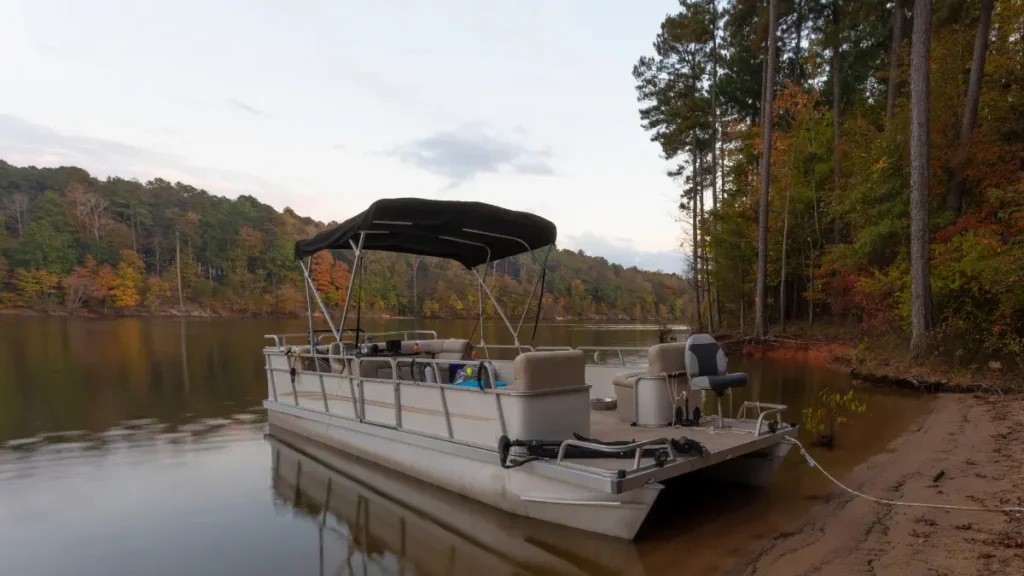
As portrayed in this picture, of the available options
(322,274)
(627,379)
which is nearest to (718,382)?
(627,379)

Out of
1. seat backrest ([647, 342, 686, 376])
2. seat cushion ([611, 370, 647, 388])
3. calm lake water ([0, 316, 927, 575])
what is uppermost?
seat backrest ([647, 342, 686, 376])

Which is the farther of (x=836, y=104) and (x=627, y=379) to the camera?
(x=836, y=104)

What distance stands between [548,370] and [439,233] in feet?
10.1

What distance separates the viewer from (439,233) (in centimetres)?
722

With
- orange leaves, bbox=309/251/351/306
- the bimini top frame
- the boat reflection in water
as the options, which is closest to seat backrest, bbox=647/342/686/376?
the bimini top frame

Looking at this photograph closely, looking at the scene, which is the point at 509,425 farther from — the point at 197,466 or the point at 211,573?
the point at 197,466

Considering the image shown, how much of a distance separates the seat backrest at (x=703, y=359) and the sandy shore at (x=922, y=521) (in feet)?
4.72

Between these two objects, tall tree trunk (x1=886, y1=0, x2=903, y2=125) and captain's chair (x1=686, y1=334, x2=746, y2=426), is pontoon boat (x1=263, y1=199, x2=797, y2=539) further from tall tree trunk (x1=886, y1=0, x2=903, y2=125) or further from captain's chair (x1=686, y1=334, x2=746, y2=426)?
tall tree trunk (x1=886, y1=0, x2=903, y2=125)

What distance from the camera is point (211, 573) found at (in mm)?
4262

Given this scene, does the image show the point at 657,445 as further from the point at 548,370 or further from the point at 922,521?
the point at 922,521

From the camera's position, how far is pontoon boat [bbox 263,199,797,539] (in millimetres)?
4367

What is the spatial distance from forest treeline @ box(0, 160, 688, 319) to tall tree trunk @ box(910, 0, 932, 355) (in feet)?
142

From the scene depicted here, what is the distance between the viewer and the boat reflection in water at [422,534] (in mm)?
4191

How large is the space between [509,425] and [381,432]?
212cm
